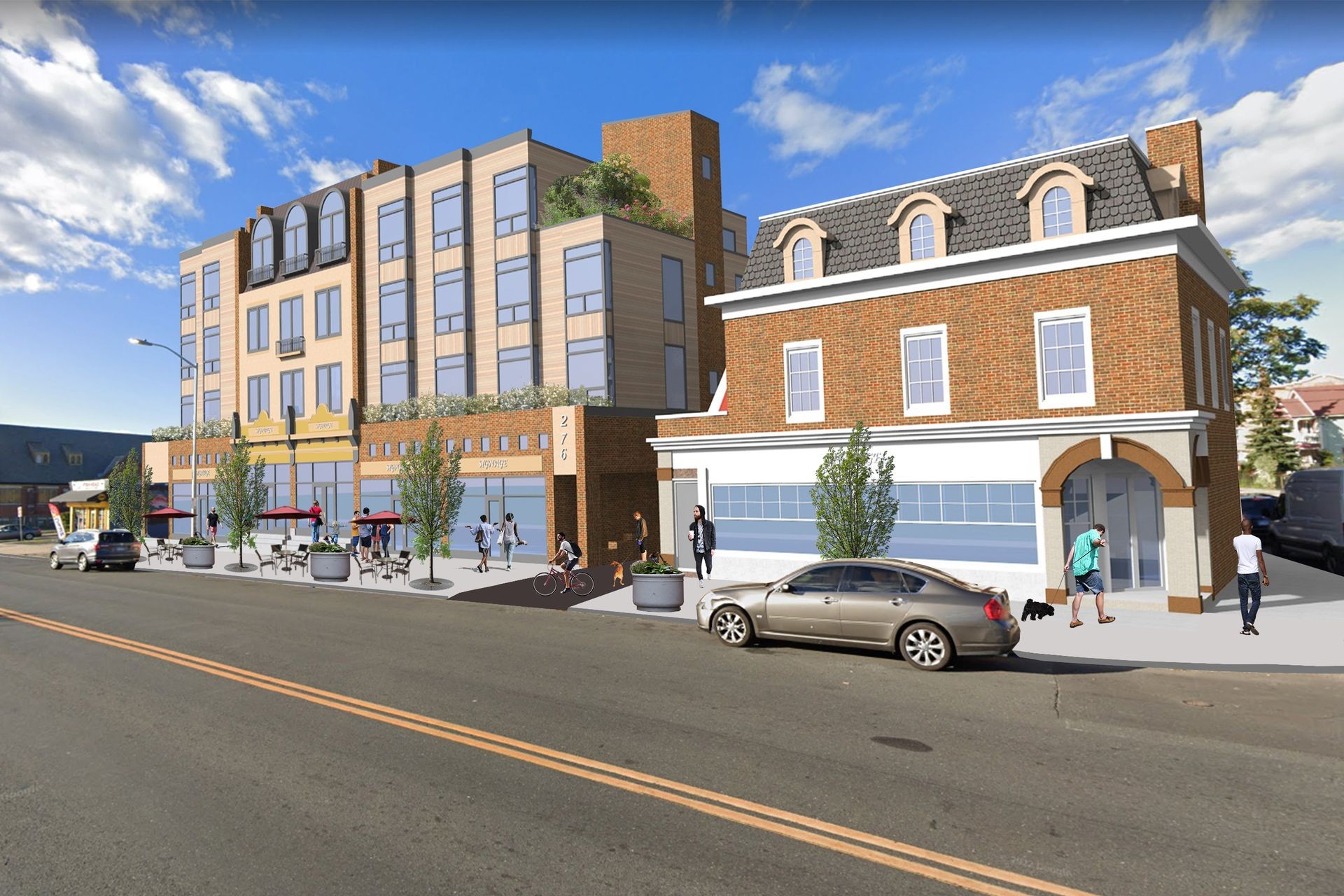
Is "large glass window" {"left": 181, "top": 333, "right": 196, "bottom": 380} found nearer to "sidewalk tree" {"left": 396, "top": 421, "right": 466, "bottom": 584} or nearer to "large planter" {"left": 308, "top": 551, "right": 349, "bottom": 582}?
"large planter" {"left": 308, "top": 551, "right": 349, "bottom": 582}

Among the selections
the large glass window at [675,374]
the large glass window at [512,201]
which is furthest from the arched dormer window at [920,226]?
the large glass window at [512,201]

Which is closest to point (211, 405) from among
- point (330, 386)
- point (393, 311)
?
point (330, 386)

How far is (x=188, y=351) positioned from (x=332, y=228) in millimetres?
17569

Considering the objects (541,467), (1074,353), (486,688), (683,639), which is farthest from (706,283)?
(486,688)

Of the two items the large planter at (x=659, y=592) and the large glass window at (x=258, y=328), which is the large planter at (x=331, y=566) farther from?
the large glass window at (x=258, y=328)

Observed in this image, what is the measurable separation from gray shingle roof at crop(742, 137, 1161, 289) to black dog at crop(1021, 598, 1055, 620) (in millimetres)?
8067

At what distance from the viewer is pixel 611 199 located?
3098 centimetres

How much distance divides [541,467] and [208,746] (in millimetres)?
17949

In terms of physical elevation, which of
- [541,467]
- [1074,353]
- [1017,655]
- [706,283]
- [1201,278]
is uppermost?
[706,283]

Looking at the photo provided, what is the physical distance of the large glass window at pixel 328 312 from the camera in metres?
36.1

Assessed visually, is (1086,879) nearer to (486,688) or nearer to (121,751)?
(486,688)

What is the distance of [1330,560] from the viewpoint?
19641 millimetres

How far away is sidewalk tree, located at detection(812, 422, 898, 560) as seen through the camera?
16.8 metres

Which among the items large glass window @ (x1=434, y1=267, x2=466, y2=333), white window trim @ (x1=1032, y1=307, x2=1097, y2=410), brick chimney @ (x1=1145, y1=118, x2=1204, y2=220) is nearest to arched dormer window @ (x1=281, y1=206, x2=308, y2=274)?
large glass window @ (x1=434, y1=267, x2=466, y2=333)
